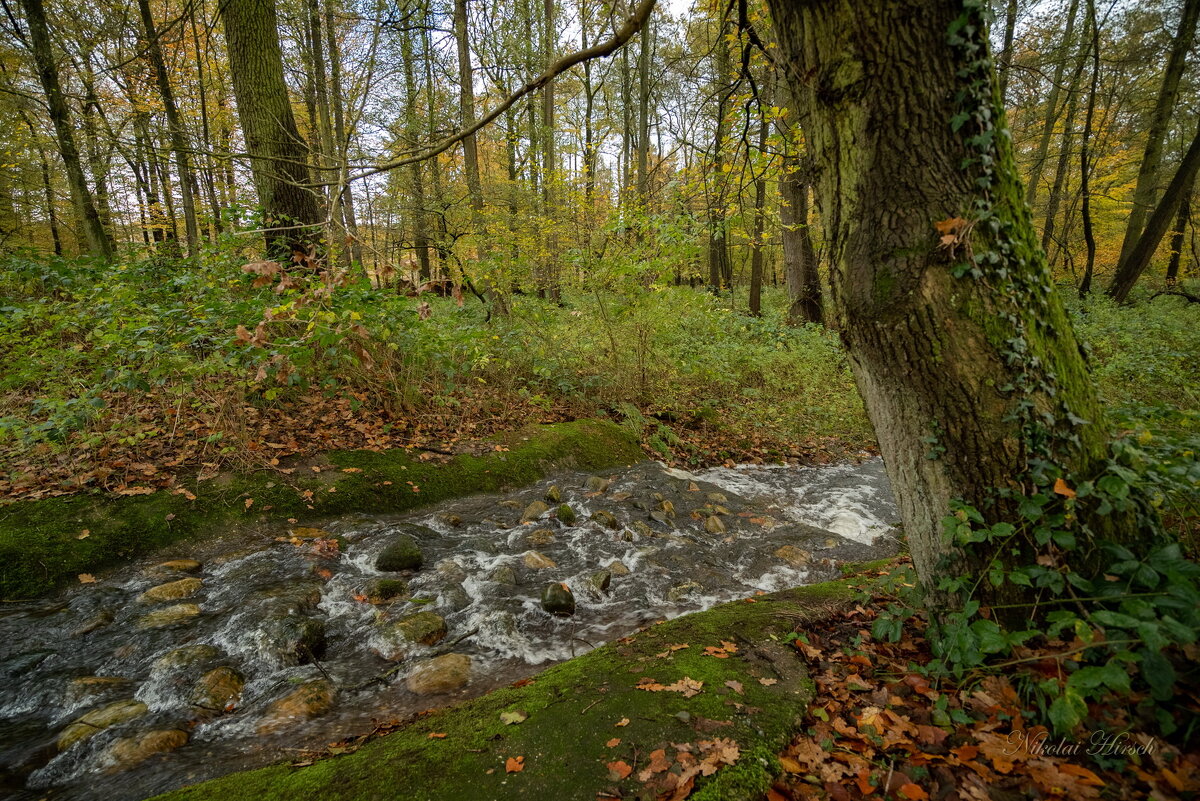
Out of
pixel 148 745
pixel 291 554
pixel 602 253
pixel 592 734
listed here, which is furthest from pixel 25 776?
pixel 602 253

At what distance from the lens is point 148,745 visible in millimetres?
2416

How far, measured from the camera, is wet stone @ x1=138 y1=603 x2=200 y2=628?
3348mm

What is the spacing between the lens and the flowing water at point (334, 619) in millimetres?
2508

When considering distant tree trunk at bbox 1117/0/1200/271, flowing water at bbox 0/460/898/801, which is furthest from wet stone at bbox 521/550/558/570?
distant tree trunk at bbox 1117/0/1200/271

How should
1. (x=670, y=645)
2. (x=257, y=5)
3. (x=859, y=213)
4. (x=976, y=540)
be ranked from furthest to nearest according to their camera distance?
(x=257, y=5)
(x=670, y=645)
(x=859, y=213)
(x=976, y=540)

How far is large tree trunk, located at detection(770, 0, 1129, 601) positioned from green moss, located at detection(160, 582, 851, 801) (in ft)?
3.42

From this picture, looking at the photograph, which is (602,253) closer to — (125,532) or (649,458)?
(649,458)

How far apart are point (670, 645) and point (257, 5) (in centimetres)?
936

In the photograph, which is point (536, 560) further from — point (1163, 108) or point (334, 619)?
point (1163, 108)

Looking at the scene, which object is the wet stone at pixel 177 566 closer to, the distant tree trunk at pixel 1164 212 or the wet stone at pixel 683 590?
the wet stone at pixel 683 590

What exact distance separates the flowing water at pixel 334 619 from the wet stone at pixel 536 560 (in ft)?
0.05

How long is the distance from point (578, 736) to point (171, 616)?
332 cm

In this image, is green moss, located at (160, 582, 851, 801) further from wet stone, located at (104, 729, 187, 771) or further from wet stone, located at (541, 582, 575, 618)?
wet stone, located at (541, 582, 575, 618)

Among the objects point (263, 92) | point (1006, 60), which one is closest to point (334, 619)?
point (1006, 60)
